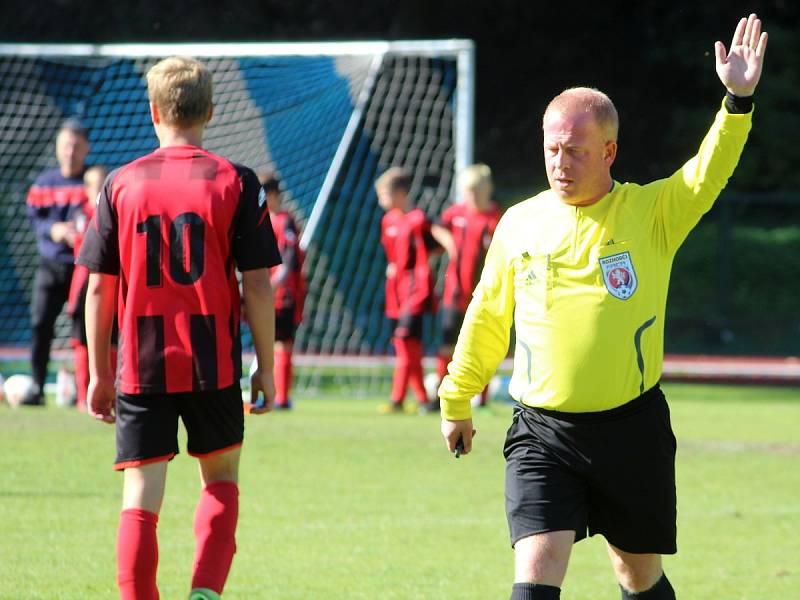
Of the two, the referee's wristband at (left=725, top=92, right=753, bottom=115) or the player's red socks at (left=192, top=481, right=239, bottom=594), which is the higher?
the referee's wristband at (left=725, top=92, right=753, bottom=115)

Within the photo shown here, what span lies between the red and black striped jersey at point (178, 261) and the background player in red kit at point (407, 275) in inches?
334

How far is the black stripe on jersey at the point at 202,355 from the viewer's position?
4668 millimetres

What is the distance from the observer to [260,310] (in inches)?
189

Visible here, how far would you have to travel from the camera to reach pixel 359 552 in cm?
677

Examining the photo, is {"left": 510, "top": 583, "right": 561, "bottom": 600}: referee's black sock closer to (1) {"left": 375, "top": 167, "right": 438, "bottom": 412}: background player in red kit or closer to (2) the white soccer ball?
(1) {"left": 375, "top": 167, "right": 438, "bottom": 412}: background player in red kit

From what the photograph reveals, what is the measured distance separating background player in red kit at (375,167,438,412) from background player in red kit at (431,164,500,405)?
193mm

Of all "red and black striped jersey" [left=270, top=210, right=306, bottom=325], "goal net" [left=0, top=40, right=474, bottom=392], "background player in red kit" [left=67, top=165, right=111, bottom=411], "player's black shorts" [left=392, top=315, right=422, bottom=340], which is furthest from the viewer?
"goal net" [left=0, top=40, right=474, bottom=392]

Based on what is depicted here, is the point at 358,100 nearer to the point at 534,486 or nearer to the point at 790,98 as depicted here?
Result: the point at 534,486

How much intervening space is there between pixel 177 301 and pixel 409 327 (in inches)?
341

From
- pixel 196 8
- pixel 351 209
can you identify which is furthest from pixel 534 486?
pixel 196 8

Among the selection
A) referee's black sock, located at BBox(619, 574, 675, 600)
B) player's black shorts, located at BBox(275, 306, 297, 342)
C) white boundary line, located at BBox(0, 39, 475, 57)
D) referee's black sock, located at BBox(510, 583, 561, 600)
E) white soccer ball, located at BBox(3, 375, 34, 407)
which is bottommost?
white soccer ball, located at BBox(3, 375, 34, 407)

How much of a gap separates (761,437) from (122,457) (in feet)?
27.1

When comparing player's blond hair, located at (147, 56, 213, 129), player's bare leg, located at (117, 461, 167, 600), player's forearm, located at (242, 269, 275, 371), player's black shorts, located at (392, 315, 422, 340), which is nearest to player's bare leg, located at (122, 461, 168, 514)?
player's bare leg, located at (117, 461, 167, 600)

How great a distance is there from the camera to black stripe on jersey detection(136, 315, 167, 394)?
466 centimetres
